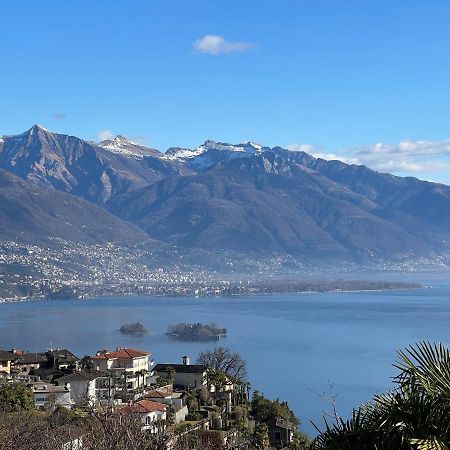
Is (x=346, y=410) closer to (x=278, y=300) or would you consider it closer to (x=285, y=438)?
(x=285, y=438)

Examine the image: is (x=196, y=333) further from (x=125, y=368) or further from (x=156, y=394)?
(x=156, y=394)

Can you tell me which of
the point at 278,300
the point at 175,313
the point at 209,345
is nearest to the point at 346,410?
the point at 209,345

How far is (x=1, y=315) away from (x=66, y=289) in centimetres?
5393

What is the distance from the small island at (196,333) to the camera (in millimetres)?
70500

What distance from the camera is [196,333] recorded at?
238 ft

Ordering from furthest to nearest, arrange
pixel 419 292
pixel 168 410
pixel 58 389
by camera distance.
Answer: pixel 419 292, pixel 58 389, pixel 168 410

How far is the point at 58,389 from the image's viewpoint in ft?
80.6

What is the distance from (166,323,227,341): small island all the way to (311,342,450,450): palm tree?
64.2 m

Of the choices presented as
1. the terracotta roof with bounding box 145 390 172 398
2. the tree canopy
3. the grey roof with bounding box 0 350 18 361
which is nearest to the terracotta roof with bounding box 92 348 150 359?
the grey roof with bounding box 0 350 18 361

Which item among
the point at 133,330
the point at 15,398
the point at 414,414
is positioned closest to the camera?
the point at 414,414

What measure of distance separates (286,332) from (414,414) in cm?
7104

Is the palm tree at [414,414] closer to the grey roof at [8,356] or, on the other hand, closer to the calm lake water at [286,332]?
the calm lake water at [286,332]

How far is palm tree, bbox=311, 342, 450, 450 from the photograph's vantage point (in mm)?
5211

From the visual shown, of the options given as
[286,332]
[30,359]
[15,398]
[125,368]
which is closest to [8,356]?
[30,359]
